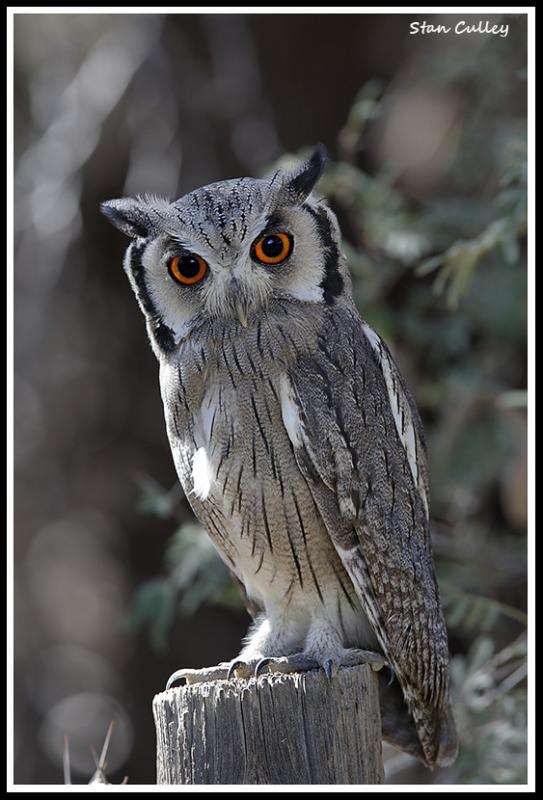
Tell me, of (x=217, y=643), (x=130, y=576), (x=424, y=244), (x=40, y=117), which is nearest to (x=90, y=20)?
(x=40, y=117)

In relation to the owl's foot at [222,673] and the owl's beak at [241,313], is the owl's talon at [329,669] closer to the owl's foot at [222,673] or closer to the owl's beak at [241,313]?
the owl's foot at [222,673]

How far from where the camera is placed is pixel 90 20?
15.0 feet

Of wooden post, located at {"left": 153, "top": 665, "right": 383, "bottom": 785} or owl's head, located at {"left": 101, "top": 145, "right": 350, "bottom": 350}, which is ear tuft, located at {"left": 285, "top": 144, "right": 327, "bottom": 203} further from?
wooden post, located at {"left": 153, "top": 665, "right": 383, "bottom": 785}

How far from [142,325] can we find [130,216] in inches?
102

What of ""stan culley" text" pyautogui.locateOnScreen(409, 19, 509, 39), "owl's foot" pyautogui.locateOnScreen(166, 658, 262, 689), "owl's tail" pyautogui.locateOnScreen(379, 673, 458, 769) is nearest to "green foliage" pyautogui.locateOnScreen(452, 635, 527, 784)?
"owl's tail" pyautogui.locateOnScreen(379, 673, 458, 769)

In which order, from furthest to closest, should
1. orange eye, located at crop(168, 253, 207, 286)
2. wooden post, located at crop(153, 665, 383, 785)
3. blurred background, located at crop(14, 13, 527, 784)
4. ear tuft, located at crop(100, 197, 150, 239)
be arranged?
blurred background, located at crop(14, 13, 527, 784) < ear tuft, located at crop(100, 197, 150, 239) < orange eye, located at crop(168, 253, 207, 286) < wooden post, located at crop(153, 665, 383, 785)

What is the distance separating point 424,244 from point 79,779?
3355 mm

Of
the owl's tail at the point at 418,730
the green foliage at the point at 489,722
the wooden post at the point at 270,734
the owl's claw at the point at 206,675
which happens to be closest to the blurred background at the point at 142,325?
the green foliage at the point at 489,722

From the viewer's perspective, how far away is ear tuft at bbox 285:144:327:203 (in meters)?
2.44

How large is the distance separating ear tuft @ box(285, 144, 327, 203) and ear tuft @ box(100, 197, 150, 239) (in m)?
0.38

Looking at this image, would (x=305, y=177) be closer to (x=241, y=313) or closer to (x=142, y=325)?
(x=241, y=313)

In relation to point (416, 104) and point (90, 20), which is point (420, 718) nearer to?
point (416, 104)

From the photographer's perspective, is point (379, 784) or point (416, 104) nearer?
point (379, 784)

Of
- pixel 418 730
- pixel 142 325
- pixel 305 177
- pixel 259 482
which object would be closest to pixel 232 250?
pixel 305 177
